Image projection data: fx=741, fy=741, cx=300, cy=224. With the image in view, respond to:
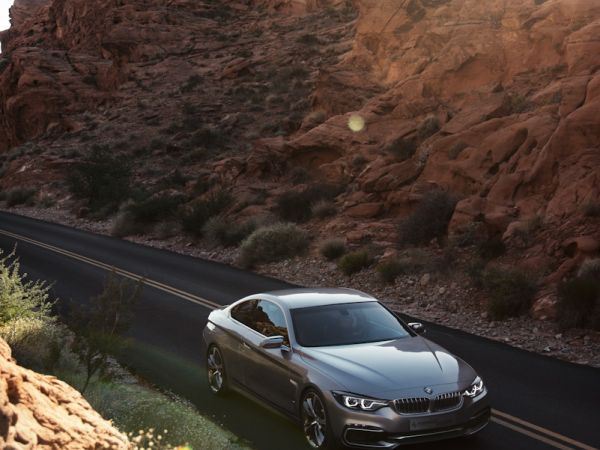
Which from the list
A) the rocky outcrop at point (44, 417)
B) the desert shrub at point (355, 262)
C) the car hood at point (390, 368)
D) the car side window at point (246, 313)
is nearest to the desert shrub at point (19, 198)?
the desert shrub at point (355, 262)

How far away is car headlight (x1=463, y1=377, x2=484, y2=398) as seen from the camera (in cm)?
728

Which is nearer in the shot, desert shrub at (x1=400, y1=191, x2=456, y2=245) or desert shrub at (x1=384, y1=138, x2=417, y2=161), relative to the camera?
desert shrub at (x1=400, y1=191, x2=456, y2=245)

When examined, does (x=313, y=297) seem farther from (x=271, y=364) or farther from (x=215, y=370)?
(x=215, y=370)

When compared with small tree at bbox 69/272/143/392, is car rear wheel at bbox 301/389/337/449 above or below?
below

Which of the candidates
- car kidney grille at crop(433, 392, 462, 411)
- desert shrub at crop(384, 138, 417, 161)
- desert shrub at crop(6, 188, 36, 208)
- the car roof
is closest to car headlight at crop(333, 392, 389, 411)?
car kidney grille at crop(433, 392, 462, 411)

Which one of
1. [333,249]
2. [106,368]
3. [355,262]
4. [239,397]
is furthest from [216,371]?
[333,249]

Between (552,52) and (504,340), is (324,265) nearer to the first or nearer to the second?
(504,340)

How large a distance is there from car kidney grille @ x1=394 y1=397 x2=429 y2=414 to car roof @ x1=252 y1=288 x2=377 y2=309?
1.98 metres

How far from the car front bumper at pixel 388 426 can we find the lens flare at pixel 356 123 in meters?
24.4

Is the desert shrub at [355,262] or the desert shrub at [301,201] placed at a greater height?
the desert shrub at [301,201]

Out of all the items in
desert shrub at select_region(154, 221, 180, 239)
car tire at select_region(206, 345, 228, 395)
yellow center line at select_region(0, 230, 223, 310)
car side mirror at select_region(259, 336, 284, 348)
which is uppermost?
car side mirror at select_region(259, 336, 284, 348)

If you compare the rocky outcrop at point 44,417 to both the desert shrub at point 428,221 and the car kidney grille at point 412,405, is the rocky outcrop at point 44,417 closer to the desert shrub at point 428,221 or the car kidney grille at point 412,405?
the car kidney grille at point 412,405

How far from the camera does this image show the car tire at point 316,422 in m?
7.13

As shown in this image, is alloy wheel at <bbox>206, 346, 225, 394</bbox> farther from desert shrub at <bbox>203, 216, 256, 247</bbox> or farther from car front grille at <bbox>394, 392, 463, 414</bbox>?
desert shrub at <bbox>203, 216, 256, 247</bbox>
